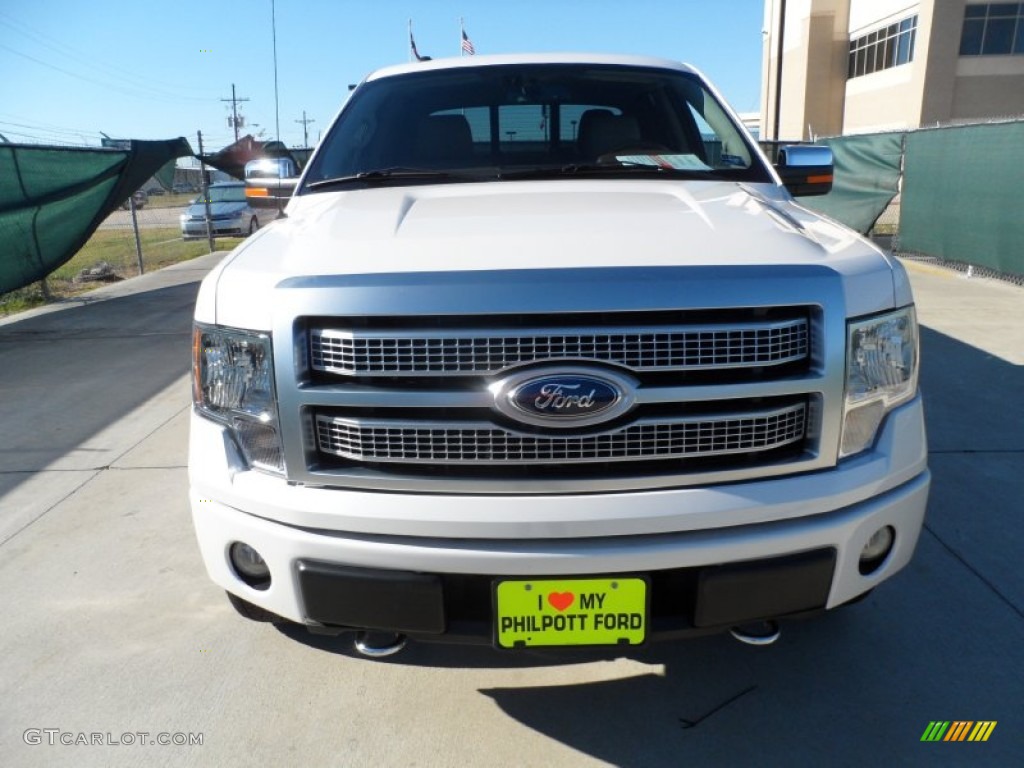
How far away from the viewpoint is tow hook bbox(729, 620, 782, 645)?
220 centimetres

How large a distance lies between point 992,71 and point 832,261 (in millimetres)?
36823

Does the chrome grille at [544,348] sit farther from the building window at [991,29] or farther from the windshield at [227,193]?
the building window at [991,29]

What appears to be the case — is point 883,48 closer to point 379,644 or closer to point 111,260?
point 111,260

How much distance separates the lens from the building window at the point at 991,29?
3186cm

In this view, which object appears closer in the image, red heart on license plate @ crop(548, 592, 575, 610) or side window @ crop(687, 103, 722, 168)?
red heart on license plate @ crop(548, 592, 575, 610)

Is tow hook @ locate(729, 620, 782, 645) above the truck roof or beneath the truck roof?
beneath

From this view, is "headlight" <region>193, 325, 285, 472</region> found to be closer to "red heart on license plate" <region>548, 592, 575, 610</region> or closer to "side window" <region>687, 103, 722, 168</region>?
"red heart on license plate" <region>548, 592, 575, 610</region>

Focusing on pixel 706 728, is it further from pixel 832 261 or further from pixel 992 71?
pixel 992 71

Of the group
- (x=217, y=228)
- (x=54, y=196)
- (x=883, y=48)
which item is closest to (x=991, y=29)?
(x=883, y=48)

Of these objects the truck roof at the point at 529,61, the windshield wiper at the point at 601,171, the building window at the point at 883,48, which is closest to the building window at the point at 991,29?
the building window at the point at 883,48

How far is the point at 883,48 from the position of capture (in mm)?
36281

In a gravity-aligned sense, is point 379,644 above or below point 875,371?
below

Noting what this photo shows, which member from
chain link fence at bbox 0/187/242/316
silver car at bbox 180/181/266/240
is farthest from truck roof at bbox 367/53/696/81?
silver car at bbox 180/181/266/240

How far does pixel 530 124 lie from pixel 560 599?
A: 237cm
